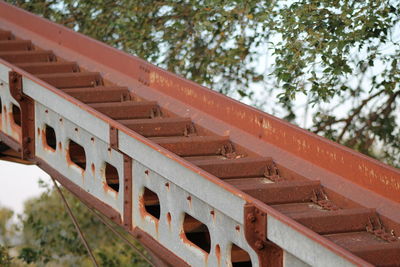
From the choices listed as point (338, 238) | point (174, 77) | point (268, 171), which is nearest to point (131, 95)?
point (174, 77)

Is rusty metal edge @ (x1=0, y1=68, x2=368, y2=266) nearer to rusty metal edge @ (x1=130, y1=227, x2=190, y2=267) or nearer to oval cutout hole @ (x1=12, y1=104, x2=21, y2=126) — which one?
rusty metal edge @ (x1=130, y1=227, x2=190, y2=267)

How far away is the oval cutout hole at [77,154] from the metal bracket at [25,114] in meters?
0.38

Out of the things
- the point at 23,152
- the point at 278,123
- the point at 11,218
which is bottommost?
the point at 11,218

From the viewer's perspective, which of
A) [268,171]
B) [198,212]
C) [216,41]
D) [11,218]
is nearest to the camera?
[198,212]

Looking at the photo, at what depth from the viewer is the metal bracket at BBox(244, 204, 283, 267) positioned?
5.07 metres

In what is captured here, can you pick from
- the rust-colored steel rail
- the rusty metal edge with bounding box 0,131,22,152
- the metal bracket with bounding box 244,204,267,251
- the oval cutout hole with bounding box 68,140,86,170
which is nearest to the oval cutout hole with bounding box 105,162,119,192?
the rust-colored steel rail

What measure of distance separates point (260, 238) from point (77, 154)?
308cm

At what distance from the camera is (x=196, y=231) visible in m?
6.36

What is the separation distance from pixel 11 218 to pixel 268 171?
102 feet

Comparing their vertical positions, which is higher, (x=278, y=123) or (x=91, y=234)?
(x=278, y=123)

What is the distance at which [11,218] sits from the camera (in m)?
36.2

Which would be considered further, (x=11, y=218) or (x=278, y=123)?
(x=11, y=218)

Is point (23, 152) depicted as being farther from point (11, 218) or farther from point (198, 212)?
point (11, 218)

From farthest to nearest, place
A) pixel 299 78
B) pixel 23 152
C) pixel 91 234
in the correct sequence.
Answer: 1. pixel 91 234
2. pixel 299 78
3. pixel 23 152
